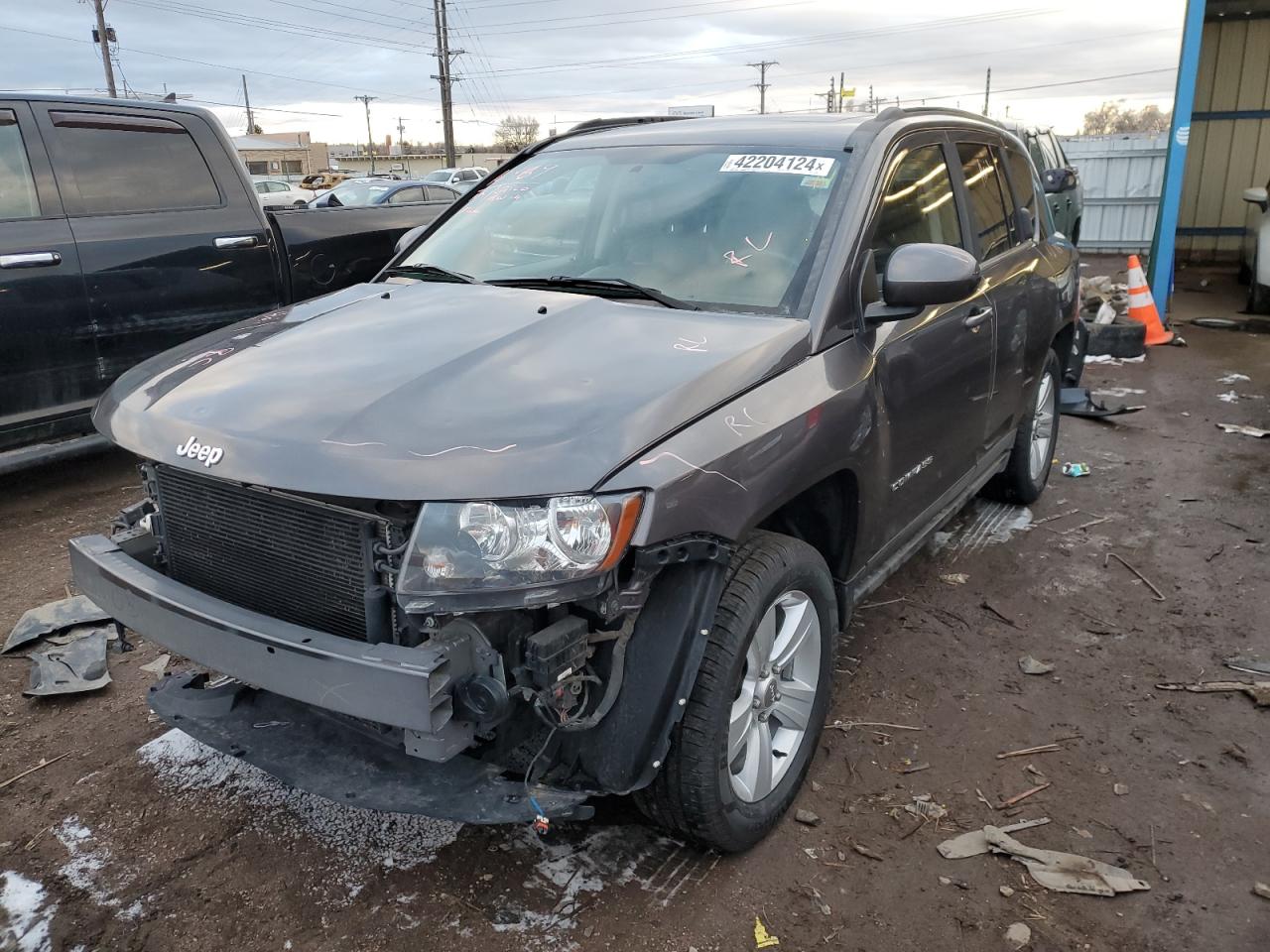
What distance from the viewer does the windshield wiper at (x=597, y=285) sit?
290 centimetres

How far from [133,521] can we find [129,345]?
2915mm

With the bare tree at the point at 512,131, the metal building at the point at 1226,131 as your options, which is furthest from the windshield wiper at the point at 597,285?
the bare tree at the point at 512,131

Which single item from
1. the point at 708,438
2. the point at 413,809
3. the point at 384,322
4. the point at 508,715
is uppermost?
the point at 384,322

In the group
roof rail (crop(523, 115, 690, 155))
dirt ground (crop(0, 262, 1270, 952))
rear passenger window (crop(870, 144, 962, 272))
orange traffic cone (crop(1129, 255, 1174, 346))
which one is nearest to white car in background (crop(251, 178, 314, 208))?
orange traffic cone (crop(1129, 255, 1174, 346))

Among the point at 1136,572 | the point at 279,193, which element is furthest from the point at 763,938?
the point at 279,193

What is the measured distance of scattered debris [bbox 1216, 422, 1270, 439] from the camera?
6.80 m

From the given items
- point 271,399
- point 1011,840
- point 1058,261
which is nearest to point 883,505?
point 1011,840

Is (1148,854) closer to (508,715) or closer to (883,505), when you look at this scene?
(883,505)

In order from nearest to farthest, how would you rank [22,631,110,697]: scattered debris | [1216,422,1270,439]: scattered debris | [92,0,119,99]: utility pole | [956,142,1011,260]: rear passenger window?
[22,631,110,697]: scattered debris → [956,142,1011,260]: rear passenger window → [1216,422,1270,439]: scattered debris → [92,0,119,99]: utility pole

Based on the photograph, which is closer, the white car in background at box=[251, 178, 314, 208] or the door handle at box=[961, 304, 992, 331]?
the door handle at box=[961, 304, 992, 331]

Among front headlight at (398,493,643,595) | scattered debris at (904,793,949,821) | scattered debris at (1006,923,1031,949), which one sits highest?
front headlight at (398,493,643,595)

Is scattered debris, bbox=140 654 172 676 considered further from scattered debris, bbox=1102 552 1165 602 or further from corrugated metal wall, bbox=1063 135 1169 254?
corrugated metal wall, bbox=1063 135 1169 254

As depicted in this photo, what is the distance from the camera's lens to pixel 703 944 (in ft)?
7.75

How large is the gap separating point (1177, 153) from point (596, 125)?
858cm
